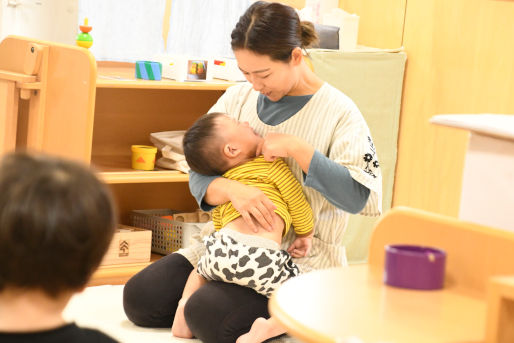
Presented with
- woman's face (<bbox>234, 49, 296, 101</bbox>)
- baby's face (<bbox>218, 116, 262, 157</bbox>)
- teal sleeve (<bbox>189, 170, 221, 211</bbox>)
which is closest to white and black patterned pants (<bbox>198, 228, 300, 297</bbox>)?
teal sleeve (<bbox>189, 170, 221, 211</bbox>)

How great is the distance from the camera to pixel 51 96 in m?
2.80

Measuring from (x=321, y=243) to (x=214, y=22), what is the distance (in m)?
1.42

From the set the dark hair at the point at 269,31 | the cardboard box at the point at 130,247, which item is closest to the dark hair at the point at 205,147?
the dark hair at the point at 269,31

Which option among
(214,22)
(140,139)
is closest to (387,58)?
(214,22)

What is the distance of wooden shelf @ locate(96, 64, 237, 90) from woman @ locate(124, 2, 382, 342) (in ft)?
2.22

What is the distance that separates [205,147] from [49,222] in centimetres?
131

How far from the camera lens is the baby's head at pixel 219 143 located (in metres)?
2.19

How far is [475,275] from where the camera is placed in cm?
124

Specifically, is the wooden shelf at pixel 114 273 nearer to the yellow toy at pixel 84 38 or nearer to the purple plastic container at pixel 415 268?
the yellow toy at pixel 84 38

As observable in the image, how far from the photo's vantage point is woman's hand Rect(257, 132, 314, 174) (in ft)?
6.76

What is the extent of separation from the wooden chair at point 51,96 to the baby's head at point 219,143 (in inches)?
24.7

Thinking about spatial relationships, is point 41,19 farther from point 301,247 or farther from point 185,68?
point 301,247

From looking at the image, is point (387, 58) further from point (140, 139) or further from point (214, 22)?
point (140, 139)

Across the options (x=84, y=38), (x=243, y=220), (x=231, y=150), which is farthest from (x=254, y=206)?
(x=84, y=38)
